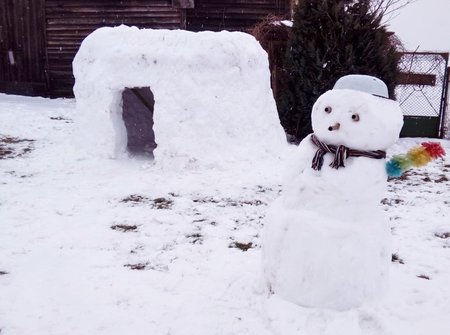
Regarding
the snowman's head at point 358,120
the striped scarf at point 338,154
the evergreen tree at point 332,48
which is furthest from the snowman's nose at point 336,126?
the evergreen tree at point 332,48

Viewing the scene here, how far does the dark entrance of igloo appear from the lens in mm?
8570

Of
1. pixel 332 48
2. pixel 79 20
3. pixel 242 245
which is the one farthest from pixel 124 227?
pixel 79 20

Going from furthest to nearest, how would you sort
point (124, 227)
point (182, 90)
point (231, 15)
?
point (231, 15) < point (182, 90) < point (124, 227)

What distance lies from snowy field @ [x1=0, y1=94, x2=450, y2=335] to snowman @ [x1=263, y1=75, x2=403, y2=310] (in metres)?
0.20

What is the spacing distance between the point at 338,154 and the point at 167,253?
1.99 m

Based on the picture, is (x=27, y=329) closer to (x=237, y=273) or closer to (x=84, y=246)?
(x=84, y=246)

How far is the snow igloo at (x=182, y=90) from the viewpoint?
Answer: 21.5 feet

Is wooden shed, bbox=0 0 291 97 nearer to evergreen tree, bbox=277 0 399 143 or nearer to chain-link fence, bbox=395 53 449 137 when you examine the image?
chain-link fence, bbox=395 53 449 137

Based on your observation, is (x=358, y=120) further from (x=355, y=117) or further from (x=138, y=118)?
(x=138, y=118)

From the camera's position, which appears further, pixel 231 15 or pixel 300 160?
pixel 231 15

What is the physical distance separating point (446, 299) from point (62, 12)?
13.3 meters

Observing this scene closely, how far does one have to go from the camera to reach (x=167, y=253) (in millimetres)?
4000

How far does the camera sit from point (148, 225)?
4676 mm

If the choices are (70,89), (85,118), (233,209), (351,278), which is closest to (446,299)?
(351,278)
